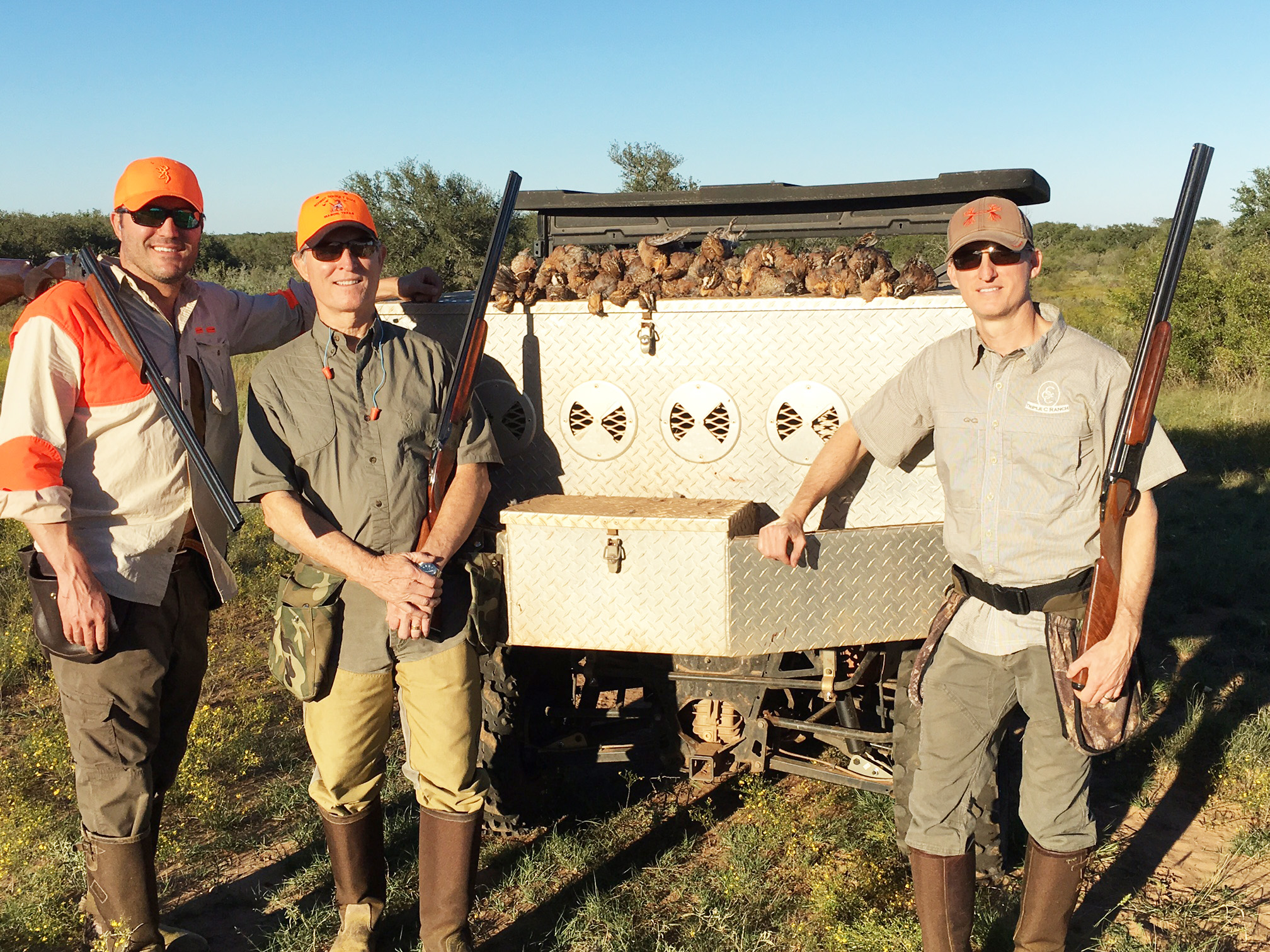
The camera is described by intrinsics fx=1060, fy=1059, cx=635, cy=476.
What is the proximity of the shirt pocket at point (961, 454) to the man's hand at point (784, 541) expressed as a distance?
453 millimetres

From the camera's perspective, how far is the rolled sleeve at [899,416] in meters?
3.17

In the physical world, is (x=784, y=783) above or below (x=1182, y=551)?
below

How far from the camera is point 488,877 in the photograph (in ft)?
13.1

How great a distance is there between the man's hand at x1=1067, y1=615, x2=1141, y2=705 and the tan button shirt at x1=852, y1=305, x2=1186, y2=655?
163mm

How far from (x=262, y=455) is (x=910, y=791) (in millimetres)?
2304

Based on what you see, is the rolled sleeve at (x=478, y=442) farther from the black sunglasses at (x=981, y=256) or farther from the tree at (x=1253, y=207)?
the tree at (x=1253, y=207)

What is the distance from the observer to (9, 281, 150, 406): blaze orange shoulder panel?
305 centimetres

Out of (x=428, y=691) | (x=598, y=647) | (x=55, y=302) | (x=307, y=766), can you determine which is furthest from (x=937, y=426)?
(x=307, y=766)

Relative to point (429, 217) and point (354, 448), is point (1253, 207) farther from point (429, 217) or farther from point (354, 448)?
point (354, 448)

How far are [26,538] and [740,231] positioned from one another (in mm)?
6931

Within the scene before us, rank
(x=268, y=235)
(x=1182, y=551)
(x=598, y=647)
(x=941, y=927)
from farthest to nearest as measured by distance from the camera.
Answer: (x=268, y=235), (x=1182, y=551), (x=598, y=647), (x=941, y=927)

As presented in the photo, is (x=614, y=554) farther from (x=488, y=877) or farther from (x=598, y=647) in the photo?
(x=488, y=877)

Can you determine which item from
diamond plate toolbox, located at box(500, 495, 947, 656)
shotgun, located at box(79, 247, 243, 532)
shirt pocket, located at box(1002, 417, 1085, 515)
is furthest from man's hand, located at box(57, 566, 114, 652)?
shirt pocket, located at box(1002, 417, 1085, 515)

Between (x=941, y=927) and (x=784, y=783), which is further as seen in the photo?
(x=784, y=783)
